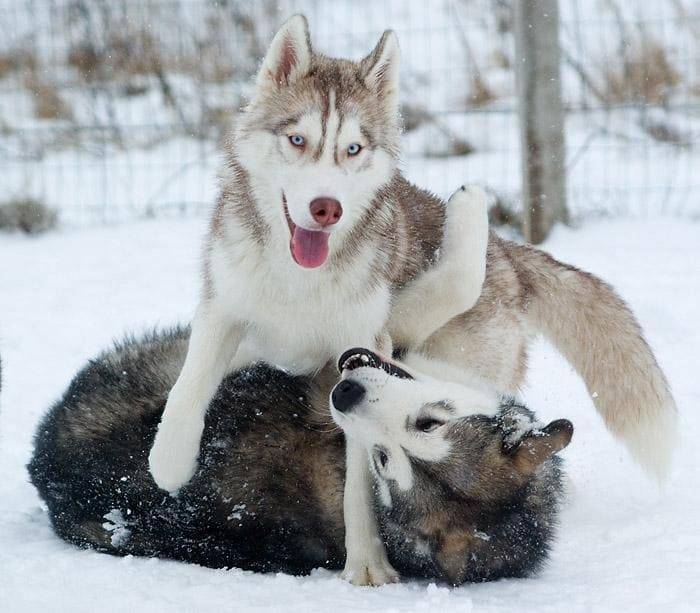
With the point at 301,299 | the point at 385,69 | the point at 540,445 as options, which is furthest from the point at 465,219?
the point at 540,445

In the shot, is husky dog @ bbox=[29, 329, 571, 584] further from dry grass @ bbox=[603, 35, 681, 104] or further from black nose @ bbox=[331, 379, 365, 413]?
dry grass @ bbox=[603, 35, 681, 104]

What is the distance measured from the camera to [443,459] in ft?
9.78

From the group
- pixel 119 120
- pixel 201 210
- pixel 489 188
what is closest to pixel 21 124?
pixel 119 120

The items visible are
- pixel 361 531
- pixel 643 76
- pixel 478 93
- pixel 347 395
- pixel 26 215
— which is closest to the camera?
pixel 347 395

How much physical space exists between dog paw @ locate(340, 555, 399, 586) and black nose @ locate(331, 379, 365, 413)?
52cm

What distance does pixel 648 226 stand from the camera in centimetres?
712

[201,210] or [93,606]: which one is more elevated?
[93,606]

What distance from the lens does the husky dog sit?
9.86ft

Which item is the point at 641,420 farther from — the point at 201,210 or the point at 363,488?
the point at 201,210

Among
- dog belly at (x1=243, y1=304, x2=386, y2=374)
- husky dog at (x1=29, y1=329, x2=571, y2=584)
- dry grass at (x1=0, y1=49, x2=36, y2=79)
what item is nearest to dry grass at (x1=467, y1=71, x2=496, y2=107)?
dry grass at (x1=0, y1=49, x2=36, y2=79)

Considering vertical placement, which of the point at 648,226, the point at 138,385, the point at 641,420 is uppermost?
the point at 138,385

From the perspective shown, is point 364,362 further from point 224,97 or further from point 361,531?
point 224,97

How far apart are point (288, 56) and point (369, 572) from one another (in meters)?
1.64

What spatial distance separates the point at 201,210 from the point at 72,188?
144cm
